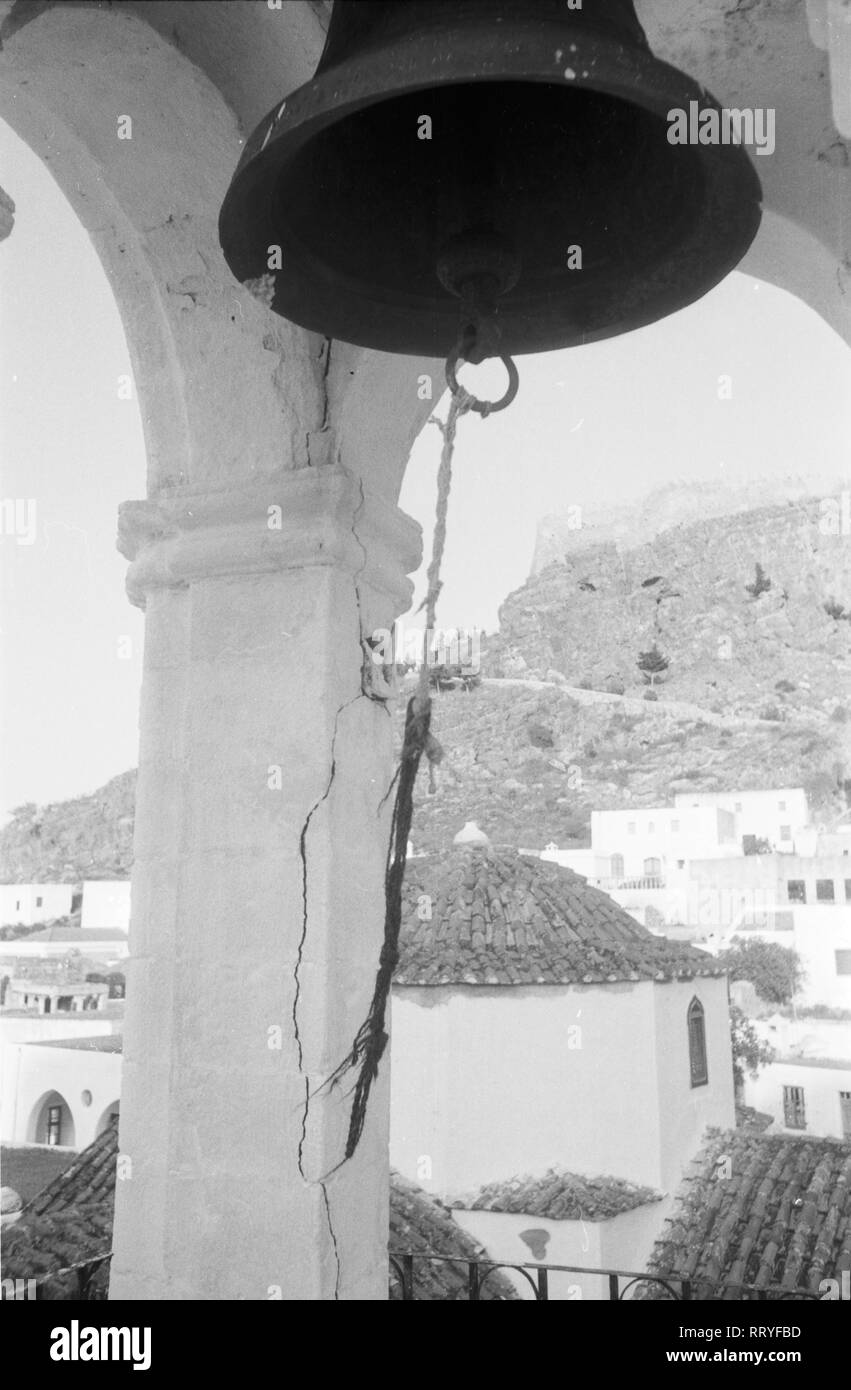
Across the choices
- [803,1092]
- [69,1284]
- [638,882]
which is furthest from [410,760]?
[638,882]

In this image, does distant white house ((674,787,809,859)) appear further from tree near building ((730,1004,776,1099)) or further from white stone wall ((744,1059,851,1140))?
white stone wall ((744,1059,851,1140))

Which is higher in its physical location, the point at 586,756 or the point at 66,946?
the point at 586,756

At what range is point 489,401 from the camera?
129 cm

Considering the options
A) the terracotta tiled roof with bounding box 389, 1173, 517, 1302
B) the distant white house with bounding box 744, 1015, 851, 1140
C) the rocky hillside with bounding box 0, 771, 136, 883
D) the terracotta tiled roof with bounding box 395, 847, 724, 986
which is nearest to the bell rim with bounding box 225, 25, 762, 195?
the terracotta tiled roof with bounding box 389, 1173, 517, 1302

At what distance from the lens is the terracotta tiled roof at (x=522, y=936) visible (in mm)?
10000

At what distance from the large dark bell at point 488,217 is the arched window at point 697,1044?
10.2m

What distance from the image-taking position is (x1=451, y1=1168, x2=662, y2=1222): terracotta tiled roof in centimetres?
902

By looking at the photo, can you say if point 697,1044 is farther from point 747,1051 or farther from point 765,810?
point 765,810

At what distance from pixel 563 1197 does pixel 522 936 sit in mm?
2416

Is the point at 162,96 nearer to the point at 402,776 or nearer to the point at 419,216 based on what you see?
the point at 419,216

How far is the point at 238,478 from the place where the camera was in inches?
77.7

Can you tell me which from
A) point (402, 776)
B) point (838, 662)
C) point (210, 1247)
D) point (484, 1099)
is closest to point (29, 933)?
point (484, 1099)

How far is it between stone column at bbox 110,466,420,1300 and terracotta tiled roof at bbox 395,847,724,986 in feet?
25.1

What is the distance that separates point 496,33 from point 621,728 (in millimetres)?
50859
